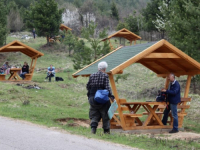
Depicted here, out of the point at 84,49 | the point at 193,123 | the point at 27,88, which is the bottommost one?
the point at 193,123

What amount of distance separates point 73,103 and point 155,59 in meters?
7.16

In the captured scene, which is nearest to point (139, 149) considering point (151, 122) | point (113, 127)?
point (113, 127)

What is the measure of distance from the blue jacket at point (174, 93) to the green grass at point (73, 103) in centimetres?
195

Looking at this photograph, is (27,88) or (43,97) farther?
(27,88)

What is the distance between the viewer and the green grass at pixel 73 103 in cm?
823

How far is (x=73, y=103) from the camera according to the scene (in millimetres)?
17531

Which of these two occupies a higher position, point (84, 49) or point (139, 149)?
point (84, 49)

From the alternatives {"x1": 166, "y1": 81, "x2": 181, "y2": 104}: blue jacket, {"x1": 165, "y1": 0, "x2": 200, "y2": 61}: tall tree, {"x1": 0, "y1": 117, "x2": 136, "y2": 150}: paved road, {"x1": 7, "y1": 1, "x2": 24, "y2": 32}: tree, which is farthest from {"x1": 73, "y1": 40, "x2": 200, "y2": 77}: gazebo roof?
{"x1": 7, "y1": 1, "x2": 24, "y2": 32}: tree

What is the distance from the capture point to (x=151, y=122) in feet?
38.9

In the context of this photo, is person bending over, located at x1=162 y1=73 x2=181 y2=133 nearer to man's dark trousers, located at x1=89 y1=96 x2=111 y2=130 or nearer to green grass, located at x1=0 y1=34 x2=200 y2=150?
green grass, located at x1=0 y1=34 x2=200 y2=150

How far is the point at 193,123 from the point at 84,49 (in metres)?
8.56

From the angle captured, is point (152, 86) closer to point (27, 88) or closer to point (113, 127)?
point (27, 88)

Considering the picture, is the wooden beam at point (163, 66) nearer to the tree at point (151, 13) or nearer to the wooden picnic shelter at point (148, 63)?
the wooden picnic shelter at point (148, 63)

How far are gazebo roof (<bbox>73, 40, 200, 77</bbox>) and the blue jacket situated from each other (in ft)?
3.12
